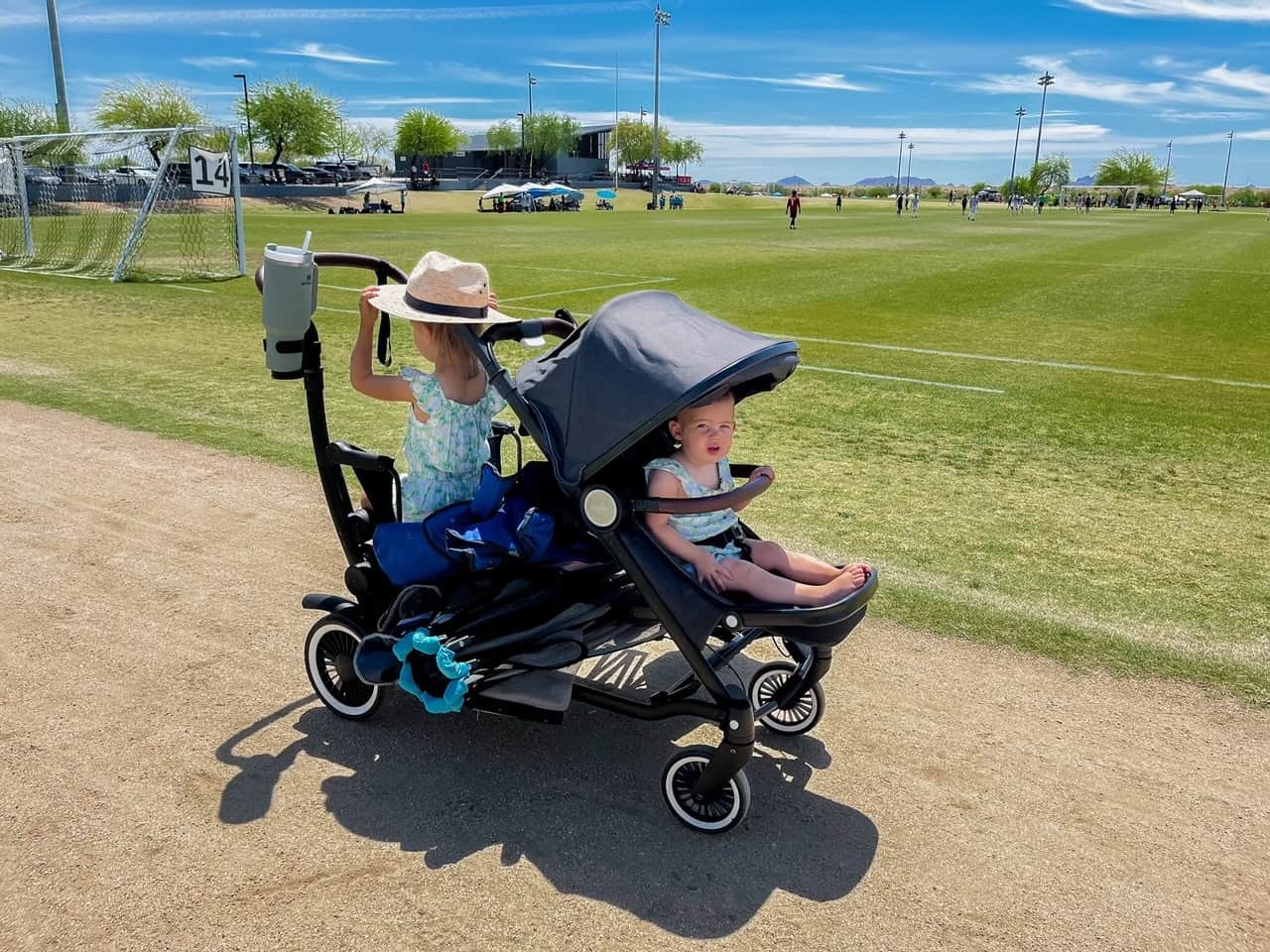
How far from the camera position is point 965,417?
891 centimetres

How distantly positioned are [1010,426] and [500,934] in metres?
7.02

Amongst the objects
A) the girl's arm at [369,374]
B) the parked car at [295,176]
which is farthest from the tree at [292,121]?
the girl's arm at [369,374]

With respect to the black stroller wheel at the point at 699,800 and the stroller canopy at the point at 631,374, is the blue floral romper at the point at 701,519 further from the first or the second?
the black stroller wheel at the point at 699,800

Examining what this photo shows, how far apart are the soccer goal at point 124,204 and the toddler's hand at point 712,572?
17.7m

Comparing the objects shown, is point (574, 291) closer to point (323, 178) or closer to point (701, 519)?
point (701, 519)

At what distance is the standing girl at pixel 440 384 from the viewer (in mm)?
3662

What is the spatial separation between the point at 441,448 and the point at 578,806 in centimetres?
142

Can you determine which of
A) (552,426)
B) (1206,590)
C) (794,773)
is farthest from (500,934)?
(1206,590)

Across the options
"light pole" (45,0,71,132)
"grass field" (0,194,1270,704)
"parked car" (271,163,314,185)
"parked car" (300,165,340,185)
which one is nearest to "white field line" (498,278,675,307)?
"grass field" (0,194,1270,704)

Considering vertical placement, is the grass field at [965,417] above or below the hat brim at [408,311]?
below

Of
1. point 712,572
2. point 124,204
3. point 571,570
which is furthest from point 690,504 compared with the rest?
point 124,204

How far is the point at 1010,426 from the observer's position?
28.3 feet

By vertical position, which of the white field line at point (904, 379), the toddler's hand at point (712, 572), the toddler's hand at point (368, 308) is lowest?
the white field line at point (904, 379)

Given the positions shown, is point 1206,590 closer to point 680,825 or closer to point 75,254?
point 680,825
